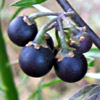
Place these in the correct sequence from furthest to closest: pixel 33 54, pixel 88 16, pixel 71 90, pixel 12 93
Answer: pixel 88 16 < pixel 71 90 < pixel 12 93 < pixel 33 54

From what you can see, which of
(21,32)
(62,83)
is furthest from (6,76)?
(62,83)

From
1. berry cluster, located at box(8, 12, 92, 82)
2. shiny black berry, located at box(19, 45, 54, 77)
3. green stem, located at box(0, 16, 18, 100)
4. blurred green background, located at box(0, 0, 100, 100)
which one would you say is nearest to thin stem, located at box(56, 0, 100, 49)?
berry cluster, located at box(8, 12, 92, 82)

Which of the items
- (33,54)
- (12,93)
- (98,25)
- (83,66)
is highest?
(33,54)

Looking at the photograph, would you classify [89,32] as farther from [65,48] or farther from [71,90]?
[71,90]

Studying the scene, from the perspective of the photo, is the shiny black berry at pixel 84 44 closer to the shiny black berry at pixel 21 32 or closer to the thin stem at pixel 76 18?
the thin stem at pixel 76 18

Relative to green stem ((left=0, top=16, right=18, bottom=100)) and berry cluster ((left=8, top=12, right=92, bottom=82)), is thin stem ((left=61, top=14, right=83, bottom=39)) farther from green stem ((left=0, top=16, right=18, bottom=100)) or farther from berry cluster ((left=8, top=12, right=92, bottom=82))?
green stem ((left=0, top=16, right=18, bottom=100))

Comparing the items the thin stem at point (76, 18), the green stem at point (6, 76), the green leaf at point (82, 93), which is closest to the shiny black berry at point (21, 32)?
the thin stem at point (76, 18)

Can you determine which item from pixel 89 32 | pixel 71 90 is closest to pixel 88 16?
pixel 71 90

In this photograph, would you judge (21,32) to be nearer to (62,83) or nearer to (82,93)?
(82,93)
